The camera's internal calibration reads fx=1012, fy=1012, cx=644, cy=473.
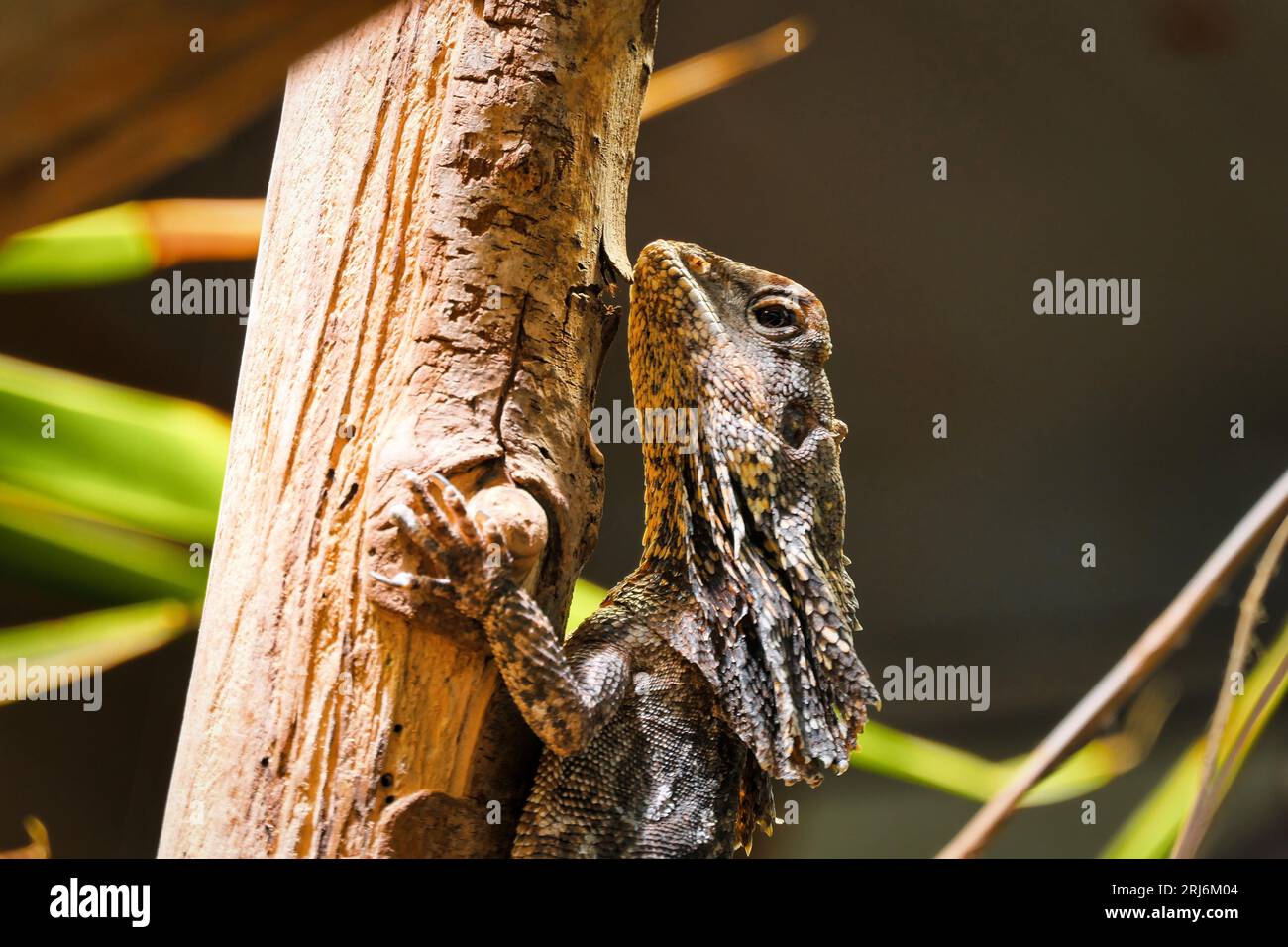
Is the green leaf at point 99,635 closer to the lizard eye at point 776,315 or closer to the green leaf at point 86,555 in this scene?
the green leaf at point 86,555

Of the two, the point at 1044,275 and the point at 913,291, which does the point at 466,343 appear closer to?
the point at 913,291

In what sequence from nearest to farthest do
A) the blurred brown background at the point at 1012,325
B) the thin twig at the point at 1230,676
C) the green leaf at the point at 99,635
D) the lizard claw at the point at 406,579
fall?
the lizard claw at the point at 406,579 → the green leaf at the point at 99,635 → the thin twig at the point at 1230,676 → the blurred brown background at the point at 1012,325

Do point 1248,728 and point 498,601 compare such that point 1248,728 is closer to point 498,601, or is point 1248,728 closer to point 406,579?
point 498,601

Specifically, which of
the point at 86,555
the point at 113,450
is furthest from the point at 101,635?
the point at 113,450

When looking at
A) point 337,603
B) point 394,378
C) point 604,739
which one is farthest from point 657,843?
point 394,378

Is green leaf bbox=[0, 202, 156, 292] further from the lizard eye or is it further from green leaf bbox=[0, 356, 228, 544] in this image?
the lizard eye

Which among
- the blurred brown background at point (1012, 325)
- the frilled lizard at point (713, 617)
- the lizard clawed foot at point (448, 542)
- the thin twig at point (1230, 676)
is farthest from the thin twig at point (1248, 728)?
the lizard clawed foot at point (448, 542)
